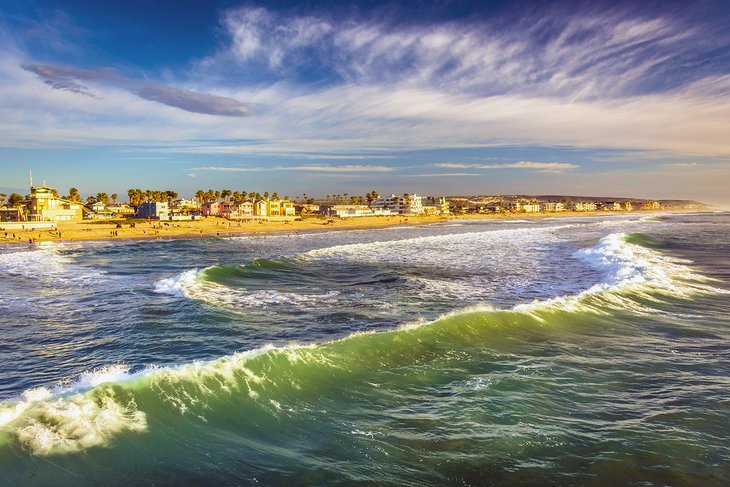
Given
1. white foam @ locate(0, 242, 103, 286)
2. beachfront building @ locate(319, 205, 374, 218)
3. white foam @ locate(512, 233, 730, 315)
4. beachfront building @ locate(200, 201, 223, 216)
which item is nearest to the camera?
white foam @ locate(512, 233, 730, 315)

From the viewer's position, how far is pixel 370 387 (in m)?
10.3

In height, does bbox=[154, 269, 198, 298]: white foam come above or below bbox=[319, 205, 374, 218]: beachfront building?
below

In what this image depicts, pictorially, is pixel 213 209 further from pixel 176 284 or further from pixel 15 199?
pixel 176 284

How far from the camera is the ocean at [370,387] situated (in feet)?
23.4

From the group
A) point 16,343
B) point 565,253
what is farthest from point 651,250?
point 16,343

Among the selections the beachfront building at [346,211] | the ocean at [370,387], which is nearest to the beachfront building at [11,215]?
the beachfront building at [346,211]

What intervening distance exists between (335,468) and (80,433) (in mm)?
4243

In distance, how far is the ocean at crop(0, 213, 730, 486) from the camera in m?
7.14

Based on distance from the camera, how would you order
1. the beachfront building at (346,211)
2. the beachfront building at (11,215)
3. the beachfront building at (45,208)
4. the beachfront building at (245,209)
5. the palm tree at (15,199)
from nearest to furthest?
the beachfront building at (11,215), the beachfront building at (45,208), the palm tree at (15,199), the beachfront building at (245,209), the beachfront building at (346,211)

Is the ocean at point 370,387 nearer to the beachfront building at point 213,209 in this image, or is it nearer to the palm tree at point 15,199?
the palm tree at point 15,199

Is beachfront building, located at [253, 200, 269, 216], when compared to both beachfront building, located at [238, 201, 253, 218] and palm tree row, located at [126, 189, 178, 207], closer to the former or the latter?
beachfront building, located at [238, 201, 253, 218]

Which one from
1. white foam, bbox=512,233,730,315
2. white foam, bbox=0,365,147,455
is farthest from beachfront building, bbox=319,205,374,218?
white foam, bbox=0,365,147,455

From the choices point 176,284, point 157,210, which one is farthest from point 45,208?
point 176,284

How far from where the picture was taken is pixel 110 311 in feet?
61.3
